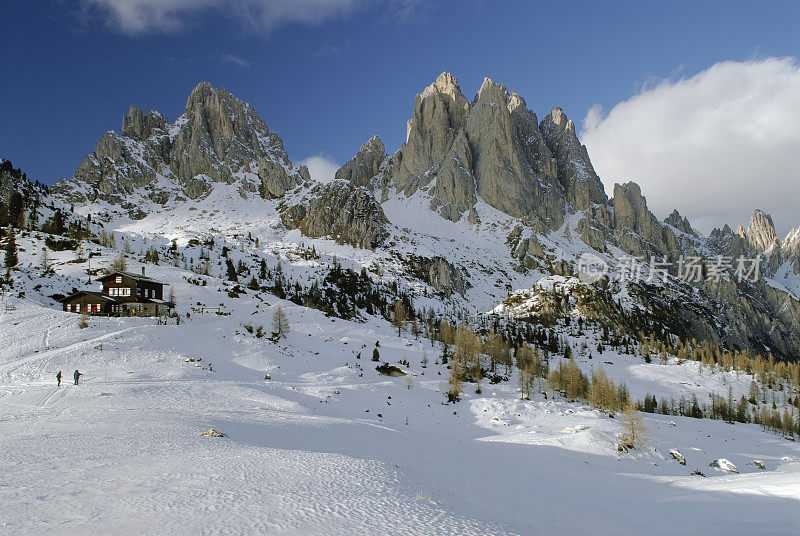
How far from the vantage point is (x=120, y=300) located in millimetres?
64312

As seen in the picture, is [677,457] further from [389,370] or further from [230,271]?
[230,271]

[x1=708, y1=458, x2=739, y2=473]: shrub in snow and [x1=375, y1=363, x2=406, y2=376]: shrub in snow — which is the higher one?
[x1=375, y1=363, x2=406, y2=376]: shrub in snow

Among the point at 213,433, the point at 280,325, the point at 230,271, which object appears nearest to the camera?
the point at 213,433

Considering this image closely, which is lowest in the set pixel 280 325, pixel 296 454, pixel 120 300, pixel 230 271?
pixel 296 454

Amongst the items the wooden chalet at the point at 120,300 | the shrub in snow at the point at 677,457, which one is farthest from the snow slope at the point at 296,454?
the wooden chalet at the point at 120,300

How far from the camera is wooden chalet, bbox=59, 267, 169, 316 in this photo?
61688 mm

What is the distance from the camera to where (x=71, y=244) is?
96438 millimetres

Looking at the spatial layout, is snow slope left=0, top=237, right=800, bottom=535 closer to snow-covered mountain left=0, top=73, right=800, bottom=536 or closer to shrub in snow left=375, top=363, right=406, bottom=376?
snow-covered mountain left=0, top=73, right=800, bottom=536

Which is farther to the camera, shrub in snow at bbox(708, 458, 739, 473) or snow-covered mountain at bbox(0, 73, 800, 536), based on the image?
shrub in snow at bbox(708, 458, 739, 473)

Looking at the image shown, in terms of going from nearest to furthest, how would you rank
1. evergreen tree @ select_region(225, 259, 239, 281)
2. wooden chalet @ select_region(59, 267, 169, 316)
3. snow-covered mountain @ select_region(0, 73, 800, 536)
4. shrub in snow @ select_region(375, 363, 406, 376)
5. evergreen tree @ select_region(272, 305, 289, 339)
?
1. snow-covered mountain @ select_region(0, 73, 800, 536)
2. shrub in snow @ select_region(375, 363, 406, 376)
3. wooden chalet @ select_region(59, 267, 169, 316)
4. evergreen tree @ select_region(272, 305, 289, 339)
5. evergreen tree @ select_region(225, 259, 239, 281)

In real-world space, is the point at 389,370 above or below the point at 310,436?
below

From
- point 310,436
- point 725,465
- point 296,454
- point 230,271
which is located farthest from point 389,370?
point 230,271

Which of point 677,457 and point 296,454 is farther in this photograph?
point 677,457

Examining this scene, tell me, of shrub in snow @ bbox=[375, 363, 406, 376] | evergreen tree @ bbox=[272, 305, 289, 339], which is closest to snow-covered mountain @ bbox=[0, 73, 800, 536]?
shrub in snow @ bbox=[375, 363, 406, 376]
